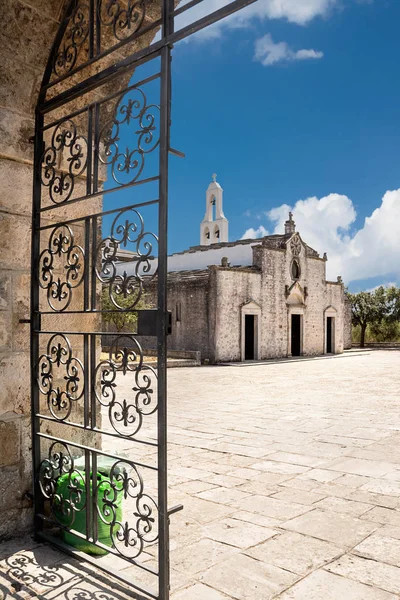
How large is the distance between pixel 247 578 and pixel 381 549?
93 centimetres

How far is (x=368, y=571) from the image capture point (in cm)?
285

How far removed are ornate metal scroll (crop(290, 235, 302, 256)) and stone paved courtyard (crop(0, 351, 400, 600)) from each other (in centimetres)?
1749

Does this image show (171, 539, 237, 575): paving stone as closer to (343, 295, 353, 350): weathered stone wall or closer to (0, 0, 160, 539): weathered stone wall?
(0, 0, 160, 539): weathered stone wall

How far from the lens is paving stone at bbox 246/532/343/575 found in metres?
2.92

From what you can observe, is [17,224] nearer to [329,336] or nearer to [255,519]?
[255,519]

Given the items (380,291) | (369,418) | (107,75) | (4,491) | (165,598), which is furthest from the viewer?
(380,291)

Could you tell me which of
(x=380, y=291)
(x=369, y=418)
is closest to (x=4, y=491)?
(x=369, y=418)

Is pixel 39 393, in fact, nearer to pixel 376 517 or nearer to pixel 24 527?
pixel 24 527

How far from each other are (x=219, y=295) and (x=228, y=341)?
1.98 metres

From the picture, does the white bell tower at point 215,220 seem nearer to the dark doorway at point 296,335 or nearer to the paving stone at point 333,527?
the dark doorway at point 296,335

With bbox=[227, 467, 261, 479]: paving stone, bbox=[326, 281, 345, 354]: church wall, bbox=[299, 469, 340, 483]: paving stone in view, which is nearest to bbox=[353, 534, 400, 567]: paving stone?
bbox=[299, 469, 340, 483]: paving stone

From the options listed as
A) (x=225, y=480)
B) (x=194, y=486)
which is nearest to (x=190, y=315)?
(x=225, y=480)

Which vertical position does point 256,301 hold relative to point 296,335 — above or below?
above

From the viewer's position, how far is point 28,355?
3.49 meters
